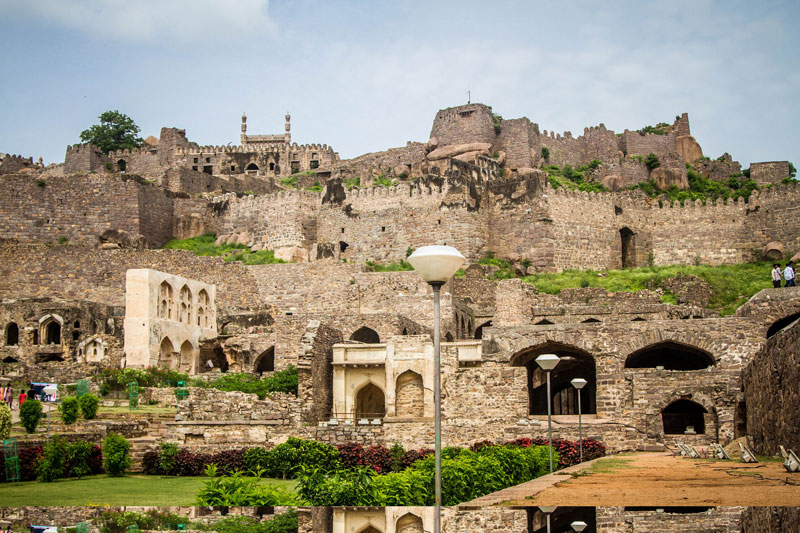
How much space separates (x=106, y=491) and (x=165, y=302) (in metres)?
20.9

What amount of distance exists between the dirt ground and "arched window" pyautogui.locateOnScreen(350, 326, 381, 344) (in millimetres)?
19359

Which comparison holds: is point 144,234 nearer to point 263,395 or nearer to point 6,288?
point 6,288

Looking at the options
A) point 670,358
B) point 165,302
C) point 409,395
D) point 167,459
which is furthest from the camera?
point 165,302

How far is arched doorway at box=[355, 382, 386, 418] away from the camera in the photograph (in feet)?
105

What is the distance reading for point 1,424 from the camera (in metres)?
22.7

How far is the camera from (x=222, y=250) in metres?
52.5

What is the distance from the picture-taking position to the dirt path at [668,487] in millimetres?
12461

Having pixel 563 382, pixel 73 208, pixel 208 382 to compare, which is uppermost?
pixel 73 208

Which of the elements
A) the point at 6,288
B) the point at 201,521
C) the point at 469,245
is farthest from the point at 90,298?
the point at 201,521

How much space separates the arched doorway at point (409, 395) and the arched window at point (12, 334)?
18.6 m

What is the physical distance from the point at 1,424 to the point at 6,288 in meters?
26.0

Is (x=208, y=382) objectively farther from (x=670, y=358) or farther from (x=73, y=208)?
(x=73, y=208)

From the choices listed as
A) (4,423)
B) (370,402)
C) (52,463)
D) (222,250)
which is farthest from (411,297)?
(52,463)

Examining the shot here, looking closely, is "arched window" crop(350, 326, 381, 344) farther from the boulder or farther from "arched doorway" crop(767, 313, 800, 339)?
the boulder
